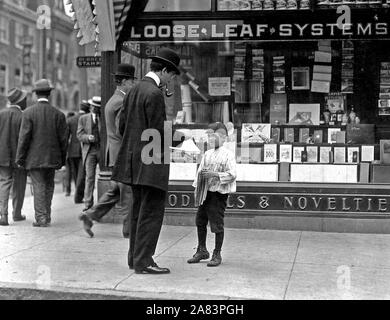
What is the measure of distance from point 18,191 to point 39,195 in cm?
73

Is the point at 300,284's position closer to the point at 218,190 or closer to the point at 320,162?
the point at 218,190

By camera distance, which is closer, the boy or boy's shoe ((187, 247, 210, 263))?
the boy

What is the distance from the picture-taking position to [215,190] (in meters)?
6.28

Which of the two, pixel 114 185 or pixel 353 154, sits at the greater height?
pixel 353 154

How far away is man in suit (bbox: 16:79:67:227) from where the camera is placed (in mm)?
8656

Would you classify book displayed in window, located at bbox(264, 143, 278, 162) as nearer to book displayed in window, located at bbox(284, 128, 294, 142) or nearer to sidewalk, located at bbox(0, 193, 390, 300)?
book displayed in window, located at bbox(284, 128, 294, 142)

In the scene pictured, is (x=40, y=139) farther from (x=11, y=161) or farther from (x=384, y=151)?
(x=384, y=151)

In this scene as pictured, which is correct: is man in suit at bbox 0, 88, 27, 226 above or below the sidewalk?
above

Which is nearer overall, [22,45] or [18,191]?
[18,191]

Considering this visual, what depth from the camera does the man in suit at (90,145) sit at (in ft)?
33.3

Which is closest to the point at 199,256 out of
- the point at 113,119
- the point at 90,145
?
the point at 113,119

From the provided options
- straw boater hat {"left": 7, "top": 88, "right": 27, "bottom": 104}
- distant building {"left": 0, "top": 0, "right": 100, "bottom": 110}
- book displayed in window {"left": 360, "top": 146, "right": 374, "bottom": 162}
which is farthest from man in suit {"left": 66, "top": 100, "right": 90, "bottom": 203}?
distant building {"left": 0, "top": 0, "right": 100, "bottom": 110}

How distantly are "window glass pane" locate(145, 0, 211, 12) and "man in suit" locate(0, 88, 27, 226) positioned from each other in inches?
102
